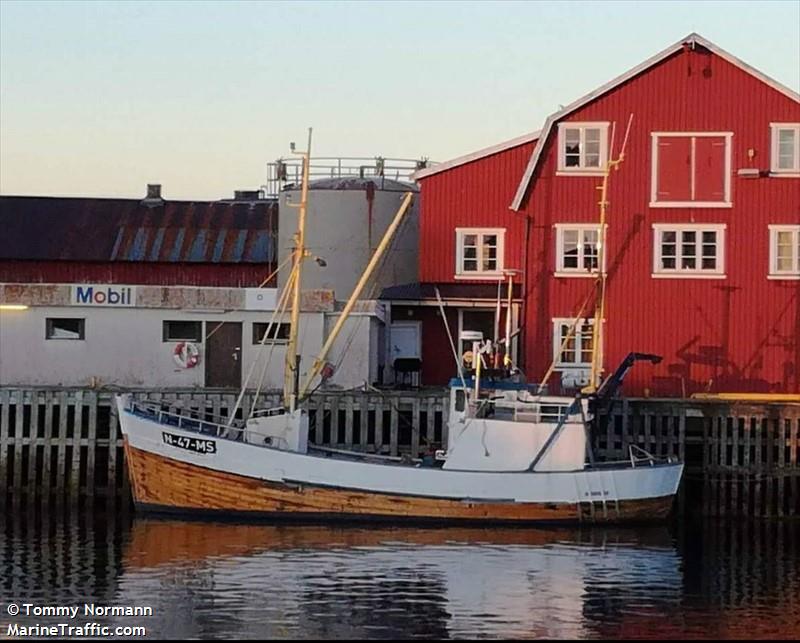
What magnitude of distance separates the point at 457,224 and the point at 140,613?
22.0 m

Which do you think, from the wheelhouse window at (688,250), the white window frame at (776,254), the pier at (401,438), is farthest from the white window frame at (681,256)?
the pier at (401,438)

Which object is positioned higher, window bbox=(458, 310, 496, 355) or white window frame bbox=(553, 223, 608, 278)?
white window frame bbox=(553, 223, 608, 278)

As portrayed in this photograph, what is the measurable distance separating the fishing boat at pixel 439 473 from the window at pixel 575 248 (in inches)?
320

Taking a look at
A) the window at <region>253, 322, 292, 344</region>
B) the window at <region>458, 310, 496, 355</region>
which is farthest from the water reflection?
the window at <region>458, 310, 496, 355</region>

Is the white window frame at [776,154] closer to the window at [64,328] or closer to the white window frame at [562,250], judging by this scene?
the white window frame at [562,250]

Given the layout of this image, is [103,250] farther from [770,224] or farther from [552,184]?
[770,224]

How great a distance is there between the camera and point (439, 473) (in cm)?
3512

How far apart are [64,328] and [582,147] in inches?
535

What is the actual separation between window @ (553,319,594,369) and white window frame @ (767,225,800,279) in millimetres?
4670

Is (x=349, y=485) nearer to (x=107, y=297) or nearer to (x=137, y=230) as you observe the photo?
(x=107, y=297)

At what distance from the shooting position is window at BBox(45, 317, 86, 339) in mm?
41750

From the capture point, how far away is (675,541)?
114ft

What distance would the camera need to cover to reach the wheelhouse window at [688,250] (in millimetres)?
43000

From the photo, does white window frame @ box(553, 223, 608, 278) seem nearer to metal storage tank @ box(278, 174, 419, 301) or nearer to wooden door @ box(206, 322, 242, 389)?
metal storage tank @ box(278, 174, 419, 301)
